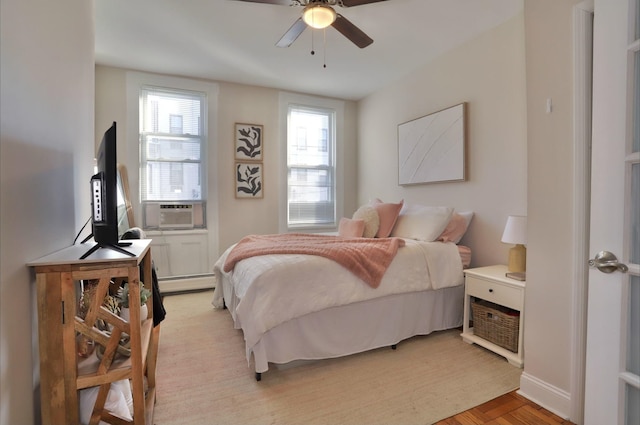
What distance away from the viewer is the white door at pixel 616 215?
1111 millimetres

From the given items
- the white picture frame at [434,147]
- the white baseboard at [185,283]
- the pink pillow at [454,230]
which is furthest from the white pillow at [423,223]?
the white baseboard at [185,283]

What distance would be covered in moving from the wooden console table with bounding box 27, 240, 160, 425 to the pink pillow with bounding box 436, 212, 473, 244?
2.53 m

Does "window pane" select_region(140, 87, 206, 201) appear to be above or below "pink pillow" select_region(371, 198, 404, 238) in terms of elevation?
above

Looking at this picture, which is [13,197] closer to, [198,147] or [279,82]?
[198,147]

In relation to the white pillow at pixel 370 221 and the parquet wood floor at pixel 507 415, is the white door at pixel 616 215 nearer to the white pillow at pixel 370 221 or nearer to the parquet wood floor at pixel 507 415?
the parquet wood floor at pixel 507 415

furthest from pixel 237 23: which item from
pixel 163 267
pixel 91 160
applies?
pixel 163 267

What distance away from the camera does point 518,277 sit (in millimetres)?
2205

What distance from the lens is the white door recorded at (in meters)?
1.11

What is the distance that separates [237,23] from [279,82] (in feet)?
4.72

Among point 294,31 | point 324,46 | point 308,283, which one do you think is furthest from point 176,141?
point 308,283

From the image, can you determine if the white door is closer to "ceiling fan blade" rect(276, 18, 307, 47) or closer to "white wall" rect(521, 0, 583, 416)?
"white wall" rect(521, 0, 583, 416)

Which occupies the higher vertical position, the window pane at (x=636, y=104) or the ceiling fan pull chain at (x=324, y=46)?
the ceiling fan pull chain at (x=324, y=46)

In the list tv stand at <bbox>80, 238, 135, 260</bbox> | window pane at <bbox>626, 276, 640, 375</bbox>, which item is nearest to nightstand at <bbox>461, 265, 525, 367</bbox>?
window pane at <bbox>626, 276, 640, 375</bbox>

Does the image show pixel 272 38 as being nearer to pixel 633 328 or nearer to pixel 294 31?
pixel 294 31
